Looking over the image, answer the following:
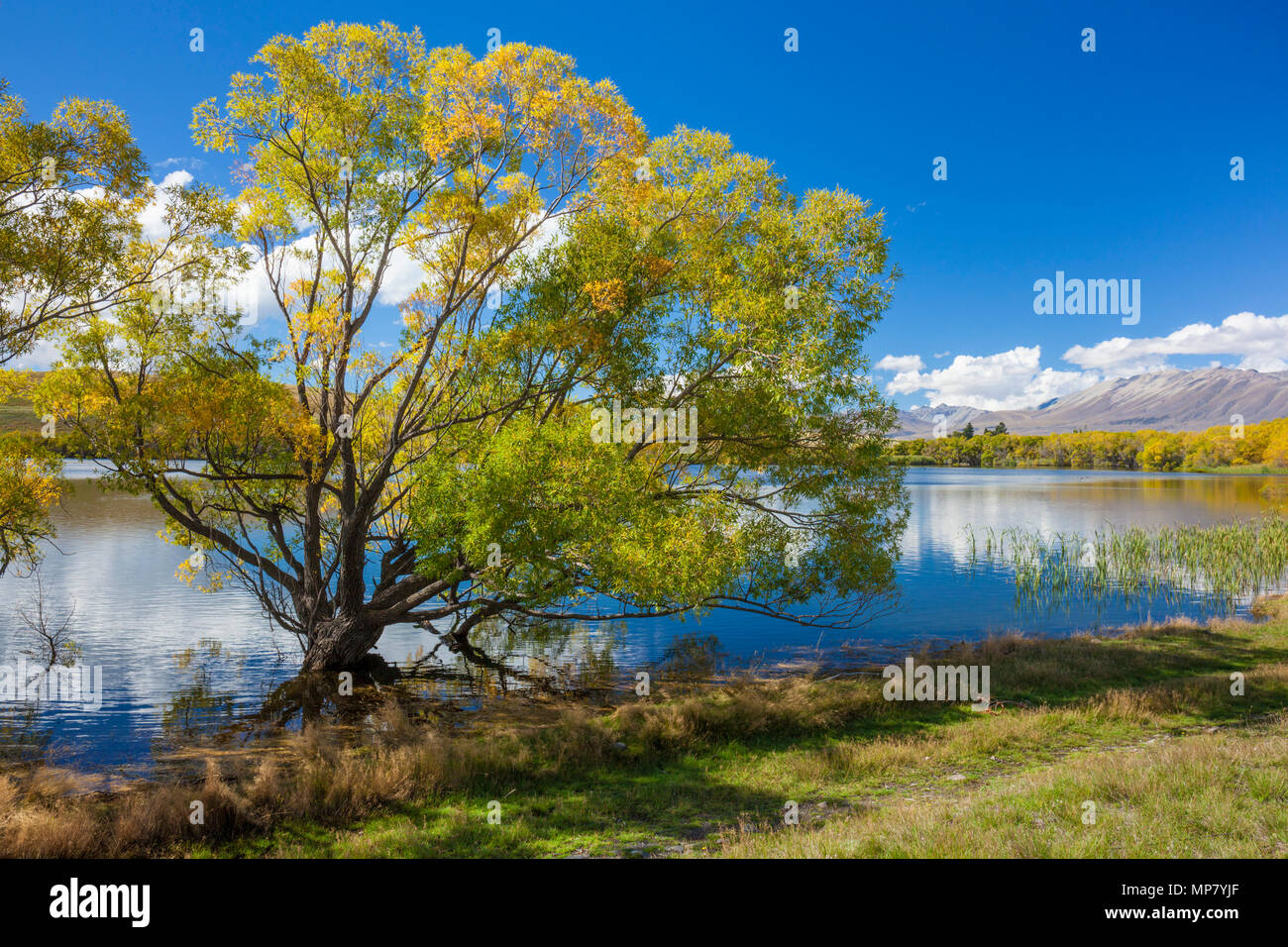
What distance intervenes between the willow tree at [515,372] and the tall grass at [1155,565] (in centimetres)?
1912

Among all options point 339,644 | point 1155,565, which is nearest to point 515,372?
point 339,644

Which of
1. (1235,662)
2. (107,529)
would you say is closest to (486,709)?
(1235,662)

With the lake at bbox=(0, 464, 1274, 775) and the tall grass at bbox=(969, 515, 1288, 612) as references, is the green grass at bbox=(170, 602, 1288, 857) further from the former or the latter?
the tall grass at bbox=(969, 515, 1288, 612)

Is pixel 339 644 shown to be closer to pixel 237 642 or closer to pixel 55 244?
pixel 237 642

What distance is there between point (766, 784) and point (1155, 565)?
40258 millimetres

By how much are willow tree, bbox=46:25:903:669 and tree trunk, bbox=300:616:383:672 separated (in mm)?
76

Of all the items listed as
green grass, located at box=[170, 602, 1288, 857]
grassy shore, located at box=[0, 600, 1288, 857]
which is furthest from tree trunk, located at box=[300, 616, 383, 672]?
green grass, located at box=[170, 602, 1288, 857]

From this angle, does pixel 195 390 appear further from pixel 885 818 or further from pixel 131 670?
pixel 885 818

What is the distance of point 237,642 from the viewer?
27297mm

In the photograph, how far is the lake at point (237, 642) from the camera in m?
18.7

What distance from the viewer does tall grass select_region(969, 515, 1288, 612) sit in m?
36.1

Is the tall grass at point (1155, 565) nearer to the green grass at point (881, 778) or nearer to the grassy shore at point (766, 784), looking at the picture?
the green grass at point (881, 778)

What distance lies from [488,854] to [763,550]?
15.7m
